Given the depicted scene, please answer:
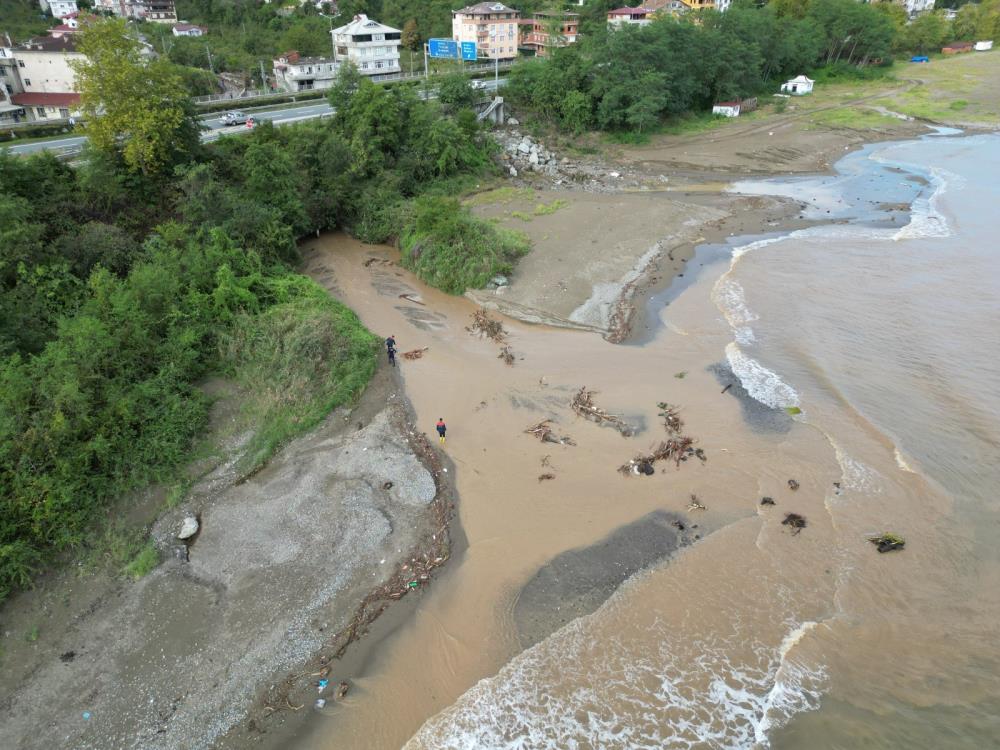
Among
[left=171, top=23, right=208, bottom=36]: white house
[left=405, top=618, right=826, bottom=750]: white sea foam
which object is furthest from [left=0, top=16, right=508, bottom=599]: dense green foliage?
[left=171, top=23, right=208, bottom=36]: white house

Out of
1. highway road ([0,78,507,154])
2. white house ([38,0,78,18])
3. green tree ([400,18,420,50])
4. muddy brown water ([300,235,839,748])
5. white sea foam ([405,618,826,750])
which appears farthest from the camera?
white house ([38,0,78,18])

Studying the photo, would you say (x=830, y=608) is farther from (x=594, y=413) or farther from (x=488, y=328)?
(x=488, y=328)

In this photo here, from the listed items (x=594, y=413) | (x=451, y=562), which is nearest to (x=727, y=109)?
(x=594, y=413)

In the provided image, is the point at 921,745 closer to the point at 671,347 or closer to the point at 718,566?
the point at 718,566

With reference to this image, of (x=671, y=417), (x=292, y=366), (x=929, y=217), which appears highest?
(x=929, y=217)

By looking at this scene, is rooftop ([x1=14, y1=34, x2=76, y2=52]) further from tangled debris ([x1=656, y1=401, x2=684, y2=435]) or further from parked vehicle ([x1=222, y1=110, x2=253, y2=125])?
tangled debris ([x1=656, y1=401, x2=684, y2=435])

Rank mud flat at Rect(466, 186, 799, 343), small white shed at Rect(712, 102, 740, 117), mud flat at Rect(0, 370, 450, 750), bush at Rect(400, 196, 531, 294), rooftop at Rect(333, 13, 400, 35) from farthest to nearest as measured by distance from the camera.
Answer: rooftop at Rect(333, 13, 400, 35) → small white shed at Rect(712, 102, 740, 117) → bush at Rect(400, 196, 531, 294) → mud flat at Rect(466, 186, 799, 343) → mud flat at Rect(0, 370, 450, 750)

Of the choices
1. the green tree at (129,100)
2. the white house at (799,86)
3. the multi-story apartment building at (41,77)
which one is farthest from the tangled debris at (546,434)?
the white house at (799,86)
